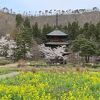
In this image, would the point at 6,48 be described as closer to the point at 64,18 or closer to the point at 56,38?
the point at 56,38

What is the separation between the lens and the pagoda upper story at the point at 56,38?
60041 millimetres

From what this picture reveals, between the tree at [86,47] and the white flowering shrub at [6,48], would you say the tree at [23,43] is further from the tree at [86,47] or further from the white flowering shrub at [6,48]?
the tree at [86,47]

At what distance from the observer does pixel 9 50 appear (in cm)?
5238

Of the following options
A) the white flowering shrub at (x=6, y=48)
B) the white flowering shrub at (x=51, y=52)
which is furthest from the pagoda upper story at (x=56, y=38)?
the white flowering shrub at (x=6, y=48)

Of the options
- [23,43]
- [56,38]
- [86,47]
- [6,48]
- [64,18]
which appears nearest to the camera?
[86,47]

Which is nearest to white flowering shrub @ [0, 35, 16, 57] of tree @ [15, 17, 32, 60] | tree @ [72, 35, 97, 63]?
tree @ [15, 17, 32, 60]

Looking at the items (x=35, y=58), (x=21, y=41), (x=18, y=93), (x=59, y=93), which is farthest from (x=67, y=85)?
(x=35, y=58)

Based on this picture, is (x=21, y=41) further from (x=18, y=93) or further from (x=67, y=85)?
(x=18, y=93)

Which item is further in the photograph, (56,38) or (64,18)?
(64,18)

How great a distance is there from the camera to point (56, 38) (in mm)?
61812

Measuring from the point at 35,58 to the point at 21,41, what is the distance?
6.38 m

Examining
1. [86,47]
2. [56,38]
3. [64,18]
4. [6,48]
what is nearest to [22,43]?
[6,48]

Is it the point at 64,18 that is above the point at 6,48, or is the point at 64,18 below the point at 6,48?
below

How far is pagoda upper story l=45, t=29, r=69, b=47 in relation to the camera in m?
60.0
